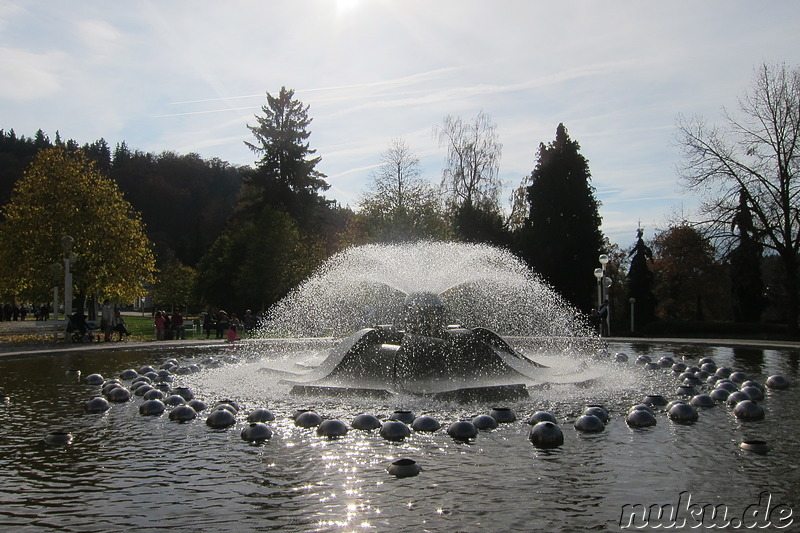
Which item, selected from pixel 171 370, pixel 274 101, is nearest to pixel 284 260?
pixel 274 101

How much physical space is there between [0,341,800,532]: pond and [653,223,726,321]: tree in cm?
4680

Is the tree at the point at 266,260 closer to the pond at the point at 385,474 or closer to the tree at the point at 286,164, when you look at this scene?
the tree at the point at 286,164

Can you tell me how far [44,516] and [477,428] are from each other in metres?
5.32

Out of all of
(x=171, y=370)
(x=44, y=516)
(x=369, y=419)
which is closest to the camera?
(x=44, y=516)

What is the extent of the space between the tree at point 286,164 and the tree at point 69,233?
2485 centimetres

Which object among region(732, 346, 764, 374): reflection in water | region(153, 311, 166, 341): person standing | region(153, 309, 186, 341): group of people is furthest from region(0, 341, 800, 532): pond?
region(153, 309, 186, 341): group of people

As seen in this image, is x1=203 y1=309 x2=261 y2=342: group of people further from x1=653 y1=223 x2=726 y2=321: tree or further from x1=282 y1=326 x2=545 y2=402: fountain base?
x1=653 y1=223 x2=726 y2=321: tree

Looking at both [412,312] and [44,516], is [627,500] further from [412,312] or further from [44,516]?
[412,312]

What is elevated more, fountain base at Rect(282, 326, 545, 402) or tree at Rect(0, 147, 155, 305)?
tree at Rect(0, 147, 155, 305)

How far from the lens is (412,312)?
13.9 m

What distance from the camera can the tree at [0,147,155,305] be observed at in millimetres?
32188

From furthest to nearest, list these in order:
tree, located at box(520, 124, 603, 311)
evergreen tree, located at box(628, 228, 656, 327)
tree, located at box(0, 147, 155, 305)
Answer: evergreen tree, located at box(628, 228, 656, 327) < tree, located at box(520, 124, 603, 311) < tree, located at box(0, 147, 155, 305)

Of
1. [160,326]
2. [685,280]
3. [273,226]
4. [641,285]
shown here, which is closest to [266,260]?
[273,226]

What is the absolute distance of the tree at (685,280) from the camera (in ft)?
181
